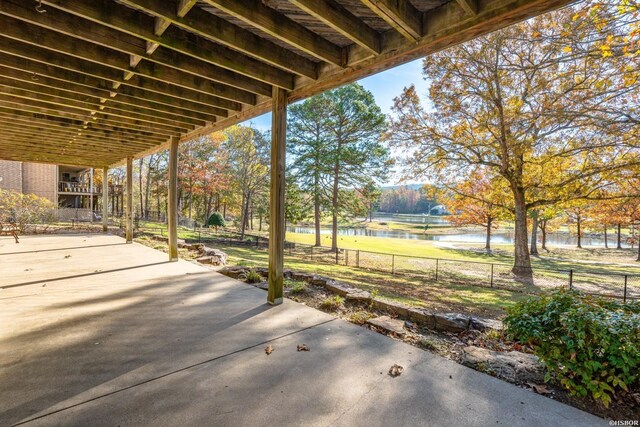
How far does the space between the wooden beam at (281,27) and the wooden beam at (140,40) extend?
3.08ft

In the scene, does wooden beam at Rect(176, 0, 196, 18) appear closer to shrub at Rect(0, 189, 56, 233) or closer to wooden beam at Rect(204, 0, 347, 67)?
wooden beam at Rect(204, 0, 347, 67)

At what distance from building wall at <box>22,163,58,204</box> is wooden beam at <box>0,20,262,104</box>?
21.2 meters

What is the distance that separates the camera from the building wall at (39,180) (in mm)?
18831

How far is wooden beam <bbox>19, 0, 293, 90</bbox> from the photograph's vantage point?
262cm

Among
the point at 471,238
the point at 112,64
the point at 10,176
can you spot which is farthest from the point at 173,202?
the point at 471,238

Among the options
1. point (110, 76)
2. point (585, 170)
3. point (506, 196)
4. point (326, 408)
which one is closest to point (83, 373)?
point (326, 408)

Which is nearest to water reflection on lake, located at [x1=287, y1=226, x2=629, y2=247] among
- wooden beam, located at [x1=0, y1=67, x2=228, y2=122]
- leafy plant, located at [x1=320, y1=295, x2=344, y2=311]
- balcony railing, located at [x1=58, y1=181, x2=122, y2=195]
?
balcony railing, located at [x1=58, y1=181, x2=122, y2=195]

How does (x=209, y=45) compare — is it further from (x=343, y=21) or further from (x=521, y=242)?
(x=521, y=242)

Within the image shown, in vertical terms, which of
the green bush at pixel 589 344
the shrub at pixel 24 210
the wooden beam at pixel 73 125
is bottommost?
the green bush at pixel 589 344

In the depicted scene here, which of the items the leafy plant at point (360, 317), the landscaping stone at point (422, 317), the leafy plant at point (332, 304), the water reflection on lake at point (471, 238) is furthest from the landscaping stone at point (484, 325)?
the water reflection on lake at point (471, 238)

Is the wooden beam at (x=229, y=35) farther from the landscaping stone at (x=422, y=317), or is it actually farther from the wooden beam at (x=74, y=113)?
the wooden beam at (x=74, y=113)

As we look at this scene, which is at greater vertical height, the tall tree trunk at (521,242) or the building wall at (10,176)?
the building wall at (10,176)

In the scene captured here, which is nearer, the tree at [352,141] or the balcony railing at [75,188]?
the tree at [352,141]

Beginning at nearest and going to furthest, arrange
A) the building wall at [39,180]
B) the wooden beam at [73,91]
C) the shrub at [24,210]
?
the wooden beam at [73,91], the shrub at [24,210], the building wall at [39,180]
